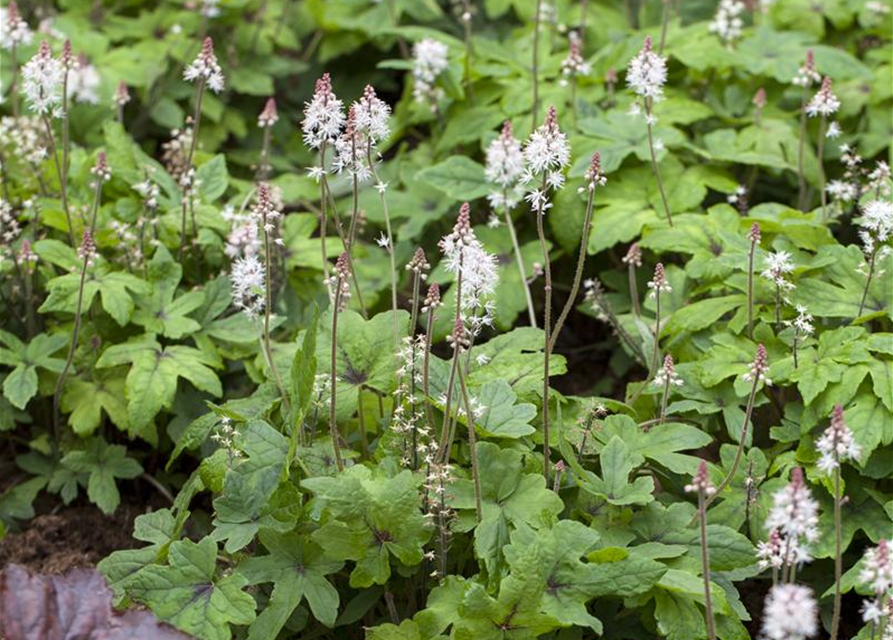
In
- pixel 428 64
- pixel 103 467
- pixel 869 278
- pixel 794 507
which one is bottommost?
pixel 103 467

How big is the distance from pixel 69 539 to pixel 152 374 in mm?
655

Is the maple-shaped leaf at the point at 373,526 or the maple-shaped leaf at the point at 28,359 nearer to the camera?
the maple-shaped leaf at the point at 373,526

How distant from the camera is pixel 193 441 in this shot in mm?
3369

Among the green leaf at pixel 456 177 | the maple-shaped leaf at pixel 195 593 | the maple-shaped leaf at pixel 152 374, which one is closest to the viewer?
the maple-shaped leaf at pixel 195 593

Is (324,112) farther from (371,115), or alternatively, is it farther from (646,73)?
(646,73)

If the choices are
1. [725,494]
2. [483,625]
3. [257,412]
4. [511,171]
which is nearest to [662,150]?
[511,171]

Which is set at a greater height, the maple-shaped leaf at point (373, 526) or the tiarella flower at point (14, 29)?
the tiarella flower at point (14, 29)

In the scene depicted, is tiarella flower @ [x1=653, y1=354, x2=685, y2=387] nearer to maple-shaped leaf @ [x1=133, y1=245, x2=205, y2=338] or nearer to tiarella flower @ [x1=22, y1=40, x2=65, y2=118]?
maple-shaped leaf @ [x1=133, y1=245, x2=205, y2=338]

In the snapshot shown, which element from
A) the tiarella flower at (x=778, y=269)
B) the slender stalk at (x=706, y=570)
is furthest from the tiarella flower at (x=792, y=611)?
the tiarella flower at (x=778, y=269)

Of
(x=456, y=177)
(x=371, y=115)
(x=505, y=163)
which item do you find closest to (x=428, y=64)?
(x=456, y=177)

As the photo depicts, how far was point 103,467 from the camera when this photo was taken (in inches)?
148

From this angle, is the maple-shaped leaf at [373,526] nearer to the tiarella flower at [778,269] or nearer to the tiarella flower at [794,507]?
the tiarella flower at [794,507]

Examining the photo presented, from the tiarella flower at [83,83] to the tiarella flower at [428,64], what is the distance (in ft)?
4.42

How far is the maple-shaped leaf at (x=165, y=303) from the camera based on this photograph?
3.73 m
